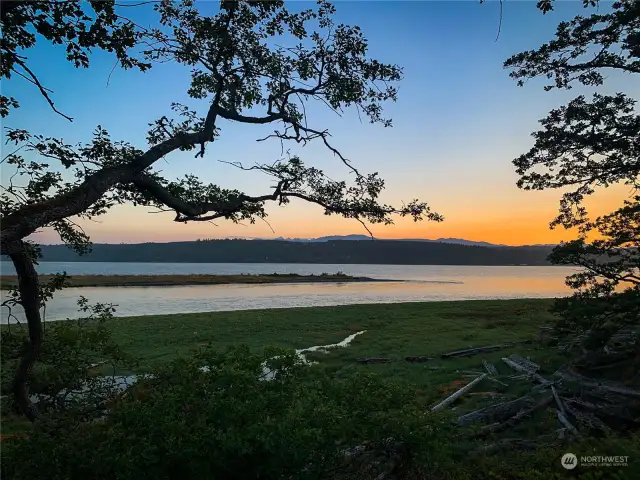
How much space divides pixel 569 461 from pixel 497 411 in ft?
16.4

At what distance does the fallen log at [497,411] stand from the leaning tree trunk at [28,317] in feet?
30.3

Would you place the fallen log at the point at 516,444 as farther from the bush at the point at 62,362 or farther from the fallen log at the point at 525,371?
the bush at the point at 62,362

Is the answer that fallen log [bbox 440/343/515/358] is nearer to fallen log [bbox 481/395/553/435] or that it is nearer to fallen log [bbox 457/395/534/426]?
fallen log [bbox 457/395/534/426]

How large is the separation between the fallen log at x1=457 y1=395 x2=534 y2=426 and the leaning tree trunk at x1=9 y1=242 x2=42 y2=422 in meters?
9.22

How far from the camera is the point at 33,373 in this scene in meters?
6.45

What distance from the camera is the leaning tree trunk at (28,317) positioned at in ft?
16.4

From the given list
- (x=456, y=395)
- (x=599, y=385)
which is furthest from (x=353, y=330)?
(x=599, y=385)

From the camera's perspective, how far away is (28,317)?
543 centimetres

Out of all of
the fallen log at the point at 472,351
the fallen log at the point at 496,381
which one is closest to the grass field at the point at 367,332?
the fallen log at the point at 472,351

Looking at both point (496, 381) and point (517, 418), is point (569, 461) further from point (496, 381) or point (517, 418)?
point (496, 381)

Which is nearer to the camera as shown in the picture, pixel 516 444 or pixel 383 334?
pixel 516 444

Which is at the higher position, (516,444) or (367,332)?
(516,444)

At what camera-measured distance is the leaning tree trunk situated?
5.01 meters

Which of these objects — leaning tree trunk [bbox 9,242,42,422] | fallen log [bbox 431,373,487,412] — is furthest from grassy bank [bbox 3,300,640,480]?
leaning tree trunk [bbox 9,242,42,422]
